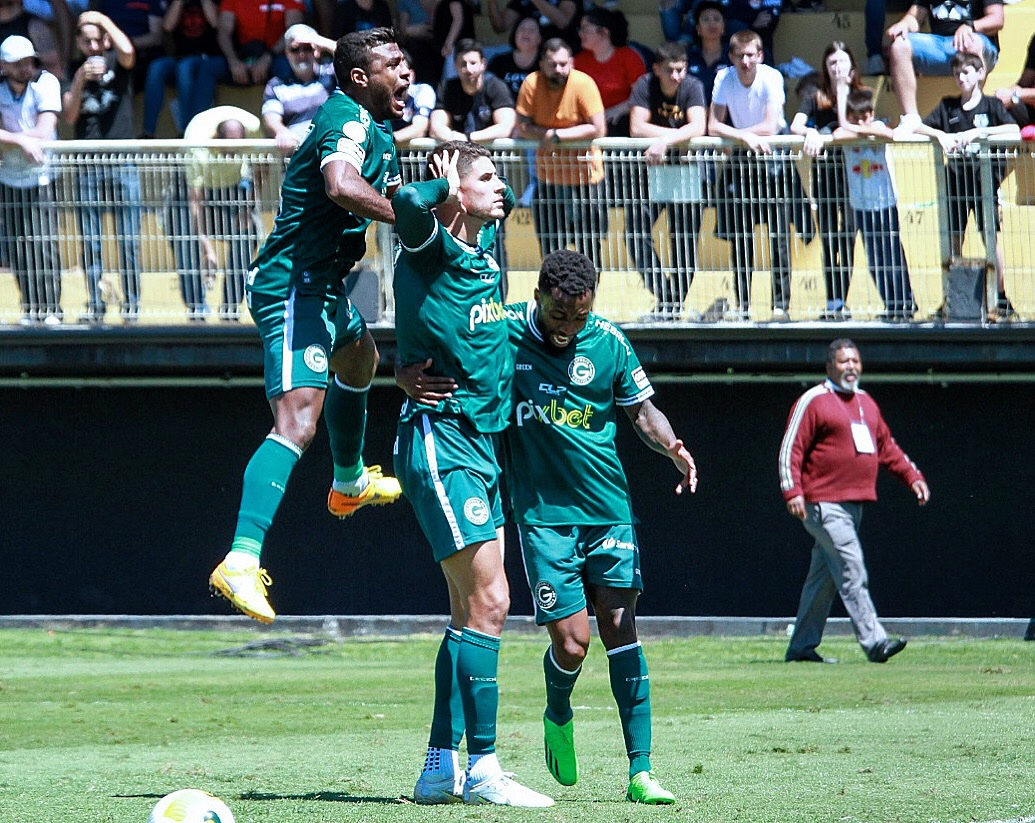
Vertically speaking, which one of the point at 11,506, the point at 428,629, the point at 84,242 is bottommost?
the point at 428,629

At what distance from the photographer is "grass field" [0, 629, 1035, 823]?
20.5ft

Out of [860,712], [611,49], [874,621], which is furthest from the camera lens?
[611,49]

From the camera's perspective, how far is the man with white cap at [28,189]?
14305 millimetres

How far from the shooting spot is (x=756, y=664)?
12.6m

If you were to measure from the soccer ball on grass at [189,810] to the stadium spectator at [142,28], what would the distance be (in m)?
11.6

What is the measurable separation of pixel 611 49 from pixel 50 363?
5693mm

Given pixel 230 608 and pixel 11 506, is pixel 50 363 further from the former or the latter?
pixel 230 608

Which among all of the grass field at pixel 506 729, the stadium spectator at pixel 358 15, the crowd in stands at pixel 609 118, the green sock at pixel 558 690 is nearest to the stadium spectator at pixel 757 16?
the crowd in stands at pixel 609 118

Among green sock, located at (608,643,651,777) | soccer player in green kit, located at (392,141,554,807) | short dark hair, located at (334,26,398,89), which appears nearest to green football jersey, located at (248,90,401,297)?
short dark hair, located at (334,26,398,89)

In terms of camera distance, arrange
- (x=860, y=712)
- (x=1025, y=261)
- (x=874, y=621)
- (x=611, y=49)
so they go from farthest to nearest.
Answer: (x=611, y=49), (x=1025, y=261), (x=874, y=621), (x=860, y=712)

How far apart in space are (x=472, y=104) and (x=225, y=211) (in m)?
2.33

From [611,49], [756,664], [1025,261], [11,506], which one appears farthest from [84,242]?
[1025,261]

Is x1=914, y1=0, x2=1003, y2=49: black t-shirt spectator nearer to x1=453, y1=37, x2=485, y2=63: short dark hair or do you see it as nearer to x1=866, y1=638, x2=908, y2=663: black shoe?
x1=453, y1=37, x2=485, y2=63: short dark hair

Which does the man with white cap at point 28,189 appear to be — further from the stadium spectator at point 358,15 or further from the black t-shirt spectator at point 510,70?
the black t-shirt spectator at point 510,70
